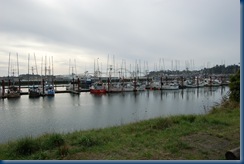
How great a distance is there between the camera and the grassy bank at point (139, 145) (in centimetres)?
443

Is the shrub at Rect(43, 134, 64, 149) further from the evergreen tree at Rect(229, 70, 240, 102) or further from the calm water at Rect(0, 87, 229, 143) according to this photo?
the evergreen tree at Rect(229, 70, 240, 102)

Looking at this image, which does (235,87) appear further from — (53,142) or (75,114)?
(75,114)

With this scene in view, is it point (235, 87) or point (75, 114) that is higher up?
point (235, 87)

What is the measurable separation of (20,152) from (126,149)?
7.06ft

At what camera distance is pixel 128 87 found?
184 ft

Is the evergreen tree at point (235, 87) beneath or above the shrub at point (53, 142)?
above

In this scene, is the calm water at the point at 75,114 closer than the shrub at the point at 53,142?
No

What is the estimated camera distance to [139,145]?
5.01m

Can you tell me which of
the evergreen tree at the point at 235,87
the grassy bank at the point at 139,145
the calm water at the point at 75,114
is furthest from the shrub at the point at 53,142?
the evergreen tree at the point at 235,87

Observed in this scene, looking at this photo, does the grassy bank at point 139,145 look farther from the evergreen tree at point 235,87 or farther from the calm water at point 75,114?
the evergreen tree at point 235,87

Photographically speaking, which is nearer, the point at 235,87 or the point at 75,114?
the point at 235,87

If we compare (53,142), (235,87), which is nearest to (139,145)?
(53,142)

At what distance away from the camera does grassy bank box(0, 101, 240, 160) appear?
443 cm

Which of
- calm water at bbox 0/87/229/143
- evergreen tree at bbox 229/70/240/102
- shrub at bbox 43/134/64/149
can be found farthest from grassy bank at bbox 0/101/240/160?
evergreen tree at bbox 229/70/240/102
